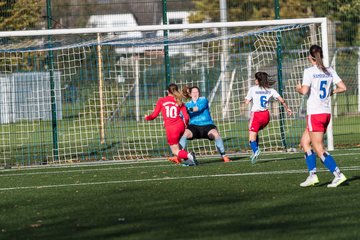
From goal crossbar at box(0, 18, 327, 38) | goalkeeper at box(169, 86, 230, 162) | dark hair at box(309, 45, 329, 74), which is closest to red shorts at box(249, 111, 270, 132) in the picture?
goalkeeper at box(169, 86, 230, 162)

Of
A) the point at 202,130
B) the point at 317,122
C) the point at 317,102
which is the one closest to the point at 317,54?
the point at 317,102

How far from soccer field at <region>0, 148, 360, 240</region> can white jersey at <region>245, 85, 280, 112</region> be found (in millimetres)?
1382

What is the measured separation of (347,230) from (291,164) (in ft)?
25.8

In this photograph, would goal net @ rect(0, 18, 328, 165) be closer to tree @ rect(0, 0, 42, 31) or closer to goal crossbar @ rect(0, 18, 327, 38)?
goal crossbar @ rect(0, 18, 327, 38)

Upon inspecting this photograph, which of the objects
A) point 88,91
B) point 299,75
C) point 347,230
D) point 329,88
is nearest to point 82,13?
point 88,91

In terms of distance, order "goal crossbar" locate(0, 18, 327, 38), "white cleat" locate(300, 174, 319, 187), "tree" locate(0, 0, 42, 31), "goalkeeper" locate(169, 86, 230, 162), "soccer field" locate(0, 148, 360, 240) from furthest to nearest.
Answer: "tree" locate(0, 0, 42, 31), "goal crossbar" locate(0, 18, 327, 38), "goalkeeper" locate(169, 86, 230, 162), "white cleat" locate(300, 174, 319, 187), "soccer field" locate(0, 148, 360, 240)

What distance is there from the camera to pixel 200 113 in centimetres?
1947

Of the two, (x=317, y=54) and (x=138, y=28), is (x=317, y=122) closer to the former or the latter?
(x=317, y=54)

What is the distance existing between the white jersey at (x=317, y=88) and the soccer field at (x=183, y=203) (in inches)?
42.6

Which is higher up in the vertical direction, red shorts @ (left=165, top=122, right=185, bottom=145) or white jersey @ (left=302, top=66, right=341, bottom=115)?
white jersey @ (left=302, top=66, right=341, bottom=115)

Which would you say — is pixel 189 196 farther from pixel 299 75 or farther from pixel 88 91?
pixel 88 91

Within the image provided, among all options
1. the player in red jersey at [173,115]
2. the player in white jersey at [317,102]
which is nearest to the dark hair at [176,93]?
the player in red jersey at [173,115]

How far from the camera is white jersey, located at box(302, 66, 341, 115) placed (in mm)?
13031

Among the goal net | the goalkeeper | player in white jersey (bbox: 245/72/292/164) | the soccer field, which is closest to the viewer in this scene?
the soccer field
